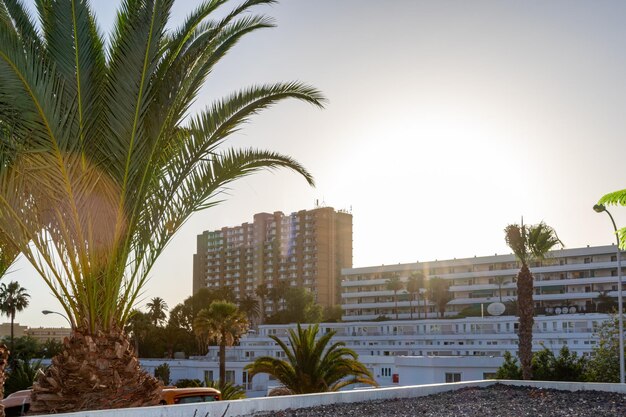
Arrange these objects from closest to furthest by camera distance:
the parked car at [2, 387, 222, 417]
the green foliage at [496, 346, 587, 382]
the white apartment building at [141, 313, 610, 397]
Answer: the parked car at [2, 387, 222, 417]
the green foliage at [496, 346, 587, 382]
the white apartment building at [141, 313, 610, 397]

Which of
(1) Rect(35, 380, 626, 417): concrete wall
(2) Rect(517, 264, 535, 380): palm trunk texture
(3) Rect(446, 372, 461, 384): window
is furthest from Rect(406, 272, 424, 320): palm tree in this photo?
(1) Rect(35, 380, 626, 417): concrete wall

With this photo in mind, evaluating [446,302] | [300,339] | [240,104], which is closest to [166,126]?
[240,104]

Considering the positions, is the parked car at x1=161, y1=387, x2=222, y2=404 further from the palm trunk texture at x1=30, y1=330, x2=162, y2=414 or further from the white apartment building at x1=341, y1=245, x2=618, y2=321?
the white apartment building at x1=341, y1=245, x2=618, y2=321

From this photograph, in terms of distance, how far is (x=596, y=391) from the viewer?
559 inches

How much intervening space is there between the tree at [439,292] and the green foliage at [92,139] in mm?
103804

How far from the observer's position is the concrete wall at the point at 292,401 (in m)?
9.27

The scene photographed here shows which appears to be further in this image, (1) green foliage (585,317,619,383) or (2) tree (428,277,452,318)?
(2) tree (428,277,452,318)

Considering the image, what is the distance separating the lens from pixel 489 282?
109250 millimetres

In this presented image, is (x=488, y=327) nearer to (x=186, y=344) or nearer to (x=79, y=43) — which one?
(x=186, y=344)

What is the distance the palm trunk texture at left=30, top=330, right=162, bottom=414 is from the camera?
9766 mm

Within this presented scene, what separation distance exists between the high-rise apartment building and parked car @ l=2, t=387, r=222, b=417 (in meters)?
137

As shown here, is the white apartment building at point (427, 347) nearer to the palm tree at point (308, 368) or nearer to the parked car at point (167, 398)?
the palm tree at point (308, 368)

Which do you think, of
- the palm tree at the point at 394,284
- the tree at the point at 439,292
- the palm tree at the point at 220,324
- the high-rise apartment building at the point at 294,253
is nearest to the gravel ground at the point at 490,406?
the palm tree at the point at 220,324

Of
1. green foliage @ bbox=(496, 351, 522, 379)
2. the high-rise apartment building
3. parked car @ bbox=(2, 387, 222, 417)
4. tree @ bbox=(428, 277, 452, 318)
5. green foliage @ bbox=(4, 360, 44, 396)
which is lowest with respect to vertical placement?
green foliage @ bbox=(496, 351, 522, 379)
